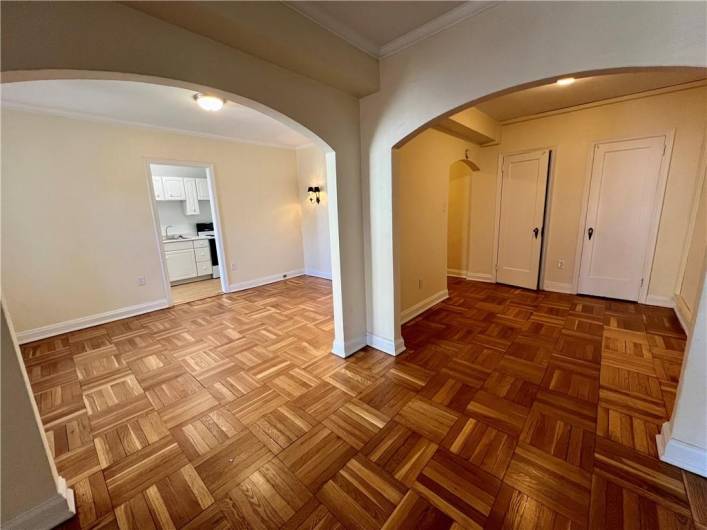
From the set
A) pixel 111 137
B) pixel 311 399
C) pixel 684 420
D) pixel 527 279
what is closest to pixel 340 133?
pixel 311 399

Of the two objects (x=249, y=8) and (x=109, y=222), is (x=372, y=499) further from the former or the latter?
(x=109, y=222)

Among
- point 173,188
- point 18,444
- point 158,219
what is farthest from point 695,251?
point 173,188

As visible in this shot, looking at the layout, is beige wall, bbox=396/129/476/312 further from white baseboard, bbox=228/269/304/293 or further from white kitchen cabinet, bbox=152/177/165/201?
white kitchen cabinet, bbox=152/177/165/201

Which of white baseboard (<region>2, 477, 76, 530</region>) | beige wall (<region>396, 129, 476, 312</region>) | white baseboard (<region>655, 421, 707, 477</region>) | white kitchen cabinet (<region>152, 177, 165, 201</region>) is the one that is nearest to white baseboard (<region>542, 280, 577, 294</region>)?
beige wall (<region>396, 129, 476, 312</region>)

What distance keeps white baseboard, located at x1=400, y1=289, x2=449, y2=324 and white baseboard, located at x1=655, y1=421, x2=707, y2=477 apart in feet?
7.10

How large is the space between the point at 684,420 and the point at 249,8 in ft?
10.6

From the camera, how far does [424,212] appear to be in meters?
3.60

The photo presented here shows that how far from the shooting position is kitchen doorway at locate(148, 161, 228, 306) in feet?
17.2

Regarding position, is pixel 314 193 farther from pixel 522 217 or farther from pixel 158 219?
pixel 522 217

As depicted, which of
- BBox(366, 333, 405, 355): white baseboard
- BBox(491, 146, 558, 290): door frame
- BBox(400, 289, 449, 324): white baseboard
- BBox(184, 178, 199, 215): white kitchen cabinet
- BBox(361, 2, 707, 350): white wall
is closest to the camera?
BBox(361, 2, 707, 350): white wall

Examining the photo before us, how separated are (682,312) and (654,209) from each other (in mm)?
1308

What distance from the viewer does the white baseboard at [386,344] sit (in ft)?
8.84

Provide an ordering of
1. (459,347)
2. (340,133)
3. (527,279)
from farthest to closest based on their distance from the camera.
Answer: (527,279) → (459,347) → (340,133)

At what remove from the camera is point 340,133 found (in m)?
2.37
